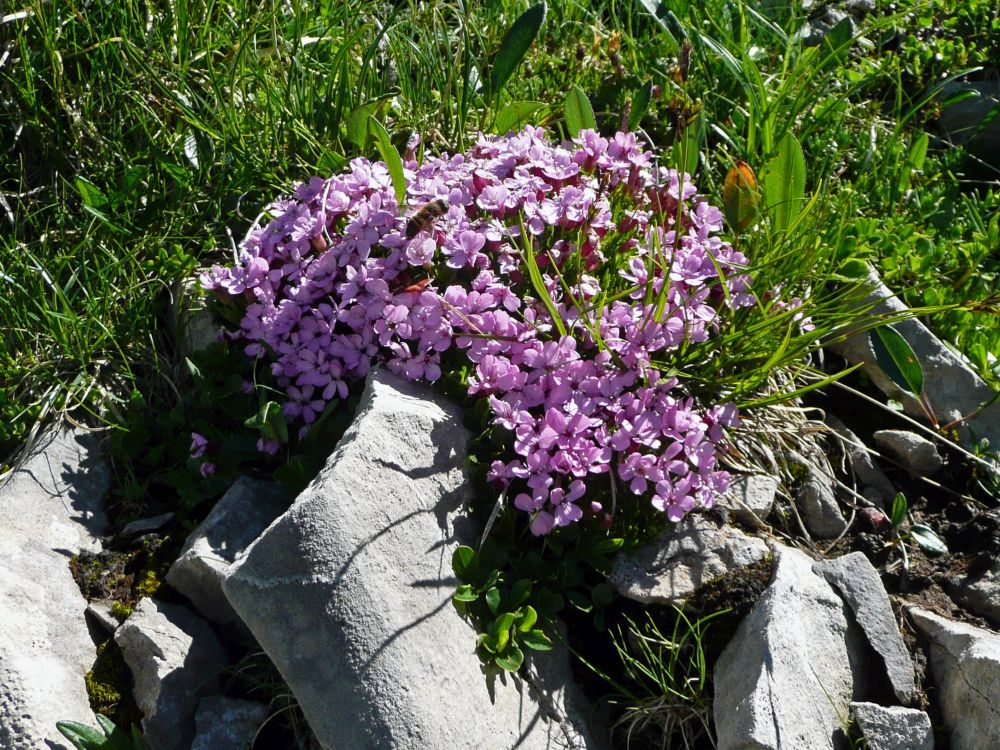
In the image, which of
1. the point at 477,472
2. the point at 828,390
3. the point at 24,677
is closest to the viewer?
the point at 24,677

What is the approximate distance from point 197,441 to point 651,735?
59.3 inches

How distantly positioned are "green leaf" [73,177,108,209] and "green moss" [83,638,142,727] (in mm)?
1574

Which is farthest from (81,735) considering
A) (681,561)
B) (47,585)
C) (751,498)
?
(751,498)

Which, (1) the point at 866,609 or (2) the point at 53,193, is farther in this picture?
(2) the point at 53,193

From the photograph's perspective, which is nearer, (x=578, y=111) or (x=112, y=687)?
(x=112, y=687)

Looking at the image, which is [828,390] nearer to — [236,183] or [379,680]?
[379,680]

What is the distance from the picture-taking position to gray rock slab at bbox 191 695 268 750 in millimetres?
2473

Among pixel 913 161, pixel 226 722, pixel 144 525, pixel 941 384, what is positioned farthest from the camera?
pixel 913 161

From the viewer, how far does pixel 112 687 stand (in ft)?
8.53

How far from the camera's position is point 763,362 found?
2865mm

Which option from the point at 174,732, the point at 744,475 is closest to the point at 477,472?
the point at 744,475

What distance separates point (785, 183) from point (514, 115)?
975 mm

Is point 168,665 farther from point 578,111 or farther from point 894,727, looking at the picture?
point 578,111

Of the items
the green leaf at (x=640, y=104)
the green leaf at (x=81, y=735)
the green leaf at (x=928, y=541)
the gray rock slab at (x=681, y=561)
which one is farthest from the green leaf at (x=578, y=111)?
the green leaf at (x=81, y=735)
